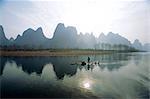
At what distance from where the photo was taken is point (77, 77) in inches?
107

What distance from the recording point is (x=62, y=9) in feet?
8.89

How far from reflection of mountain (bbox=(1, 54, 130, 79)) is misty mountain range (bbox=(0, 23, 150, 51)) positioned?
115 mm

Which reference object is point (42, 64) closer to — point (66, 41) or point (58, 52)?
point (58, 52)

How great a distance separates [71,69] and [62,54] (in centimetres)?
18

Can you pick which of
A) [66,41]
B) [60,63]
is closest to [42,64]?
[60,63]

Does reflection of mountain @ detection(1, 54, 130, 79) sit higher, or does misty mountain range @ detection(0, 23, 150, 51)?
misty mountain range @ detection(0, 23, 150, 51)

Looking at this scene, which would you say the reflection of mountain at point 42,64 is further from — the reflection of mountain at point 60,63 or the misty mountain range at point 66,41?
the misty mountain range at point 66,41

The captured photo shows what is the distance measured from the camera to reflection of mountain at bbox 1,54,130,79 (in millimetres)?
2688

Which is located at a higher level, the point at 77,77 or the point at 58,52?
the point at 58,52

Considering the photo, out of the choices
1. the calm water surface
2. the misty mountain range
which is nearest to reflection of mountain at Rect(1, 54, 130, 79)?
the calm water surface

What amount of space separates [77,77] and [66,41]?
0.39 meters

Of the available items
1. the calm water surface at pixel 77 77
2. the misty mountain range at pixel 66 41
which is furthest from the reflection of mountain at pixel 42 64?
the misty mountain range at pixel 66 41

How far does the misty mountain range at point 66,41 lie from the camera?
2664 mm

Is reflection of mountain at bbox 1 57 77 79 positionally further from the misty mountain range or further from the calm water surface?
the misty mountain range
